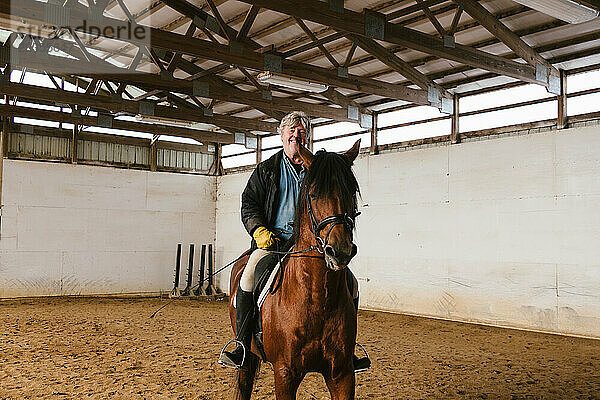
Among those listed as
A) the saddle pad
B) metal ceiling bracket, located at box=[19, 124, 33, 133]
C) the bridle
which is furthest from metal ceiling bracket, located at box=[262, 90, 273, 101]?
the bridle

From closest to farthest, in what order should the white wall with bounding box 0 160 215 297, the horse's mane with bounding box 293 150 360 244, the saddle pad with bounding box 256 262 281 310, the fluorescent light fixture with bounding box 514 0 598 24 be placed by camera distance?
1. the horse's mane with bounding box 293 150 360 244
2. the saddle pad with bounding box 256 262 281 310
3. the fluorescent light fixture with bounding box 514 0 598 24
4. the white wall with bounding box 0 160 215 297

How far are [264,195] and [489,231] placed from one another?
6.50m

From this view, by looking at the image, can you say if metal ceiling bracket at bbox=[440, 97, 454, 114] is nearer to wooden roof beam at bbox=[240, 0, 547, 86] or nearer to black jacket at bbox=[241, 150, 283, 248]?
wooden roof beam at bbox=[240, 0, 547, 86]

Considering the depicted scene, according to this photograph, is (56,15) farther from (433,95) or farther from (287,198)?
(433,95)

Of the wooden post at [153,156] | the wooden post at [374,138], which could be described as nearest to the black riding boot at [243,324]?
the wooden post at [374,138]

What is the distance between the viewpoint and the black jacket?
11.3ft

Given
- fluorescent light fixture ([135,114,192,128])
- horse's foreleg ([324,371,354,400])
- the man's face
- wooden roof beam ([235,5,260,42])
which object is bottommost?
horse's foreleg ([324,371,354,400])

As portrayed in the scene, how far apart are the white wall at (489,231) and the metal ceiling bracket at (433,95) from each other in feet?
2.81

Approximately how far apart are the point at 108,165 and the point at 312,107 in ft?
18.7

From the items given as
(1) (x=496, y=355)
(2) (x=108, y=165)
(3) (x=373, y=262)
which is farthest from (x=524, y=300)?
(2) (x=108, y=165)

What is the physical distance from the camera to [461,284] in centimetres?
944

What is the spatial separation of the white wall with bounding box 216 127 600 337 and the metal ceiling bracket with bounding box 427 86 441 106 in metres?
0.86

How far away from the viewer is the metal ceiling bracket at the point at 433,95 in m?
9.47

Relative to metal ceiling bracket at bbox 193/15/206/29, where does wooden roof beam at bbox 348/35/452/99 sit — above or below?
below
